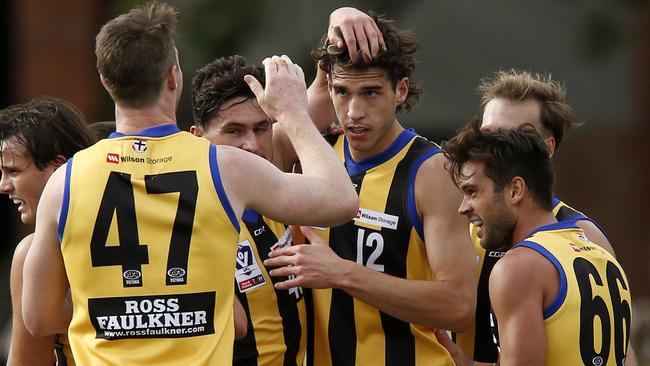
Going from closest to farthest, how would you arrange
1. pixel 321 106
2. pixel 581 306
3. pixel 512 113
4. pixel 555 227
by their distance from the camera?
pixel 581 306 < pixel 555 227 < pixel 321 106 < pixel 512 113

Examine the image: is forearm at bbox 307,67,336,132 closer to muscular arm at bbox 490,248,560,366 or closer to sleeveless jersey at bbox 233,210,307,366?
sleeveless jersey at bbox 233,210,307,366

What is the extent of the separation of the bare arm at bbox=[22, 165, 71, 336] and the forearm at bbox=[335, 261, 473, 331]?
139 cm

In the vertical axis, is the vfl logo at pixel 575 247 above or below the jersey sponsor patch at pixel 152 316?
above

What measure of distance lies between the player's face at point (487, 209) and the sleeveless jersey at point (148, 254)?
1195mm

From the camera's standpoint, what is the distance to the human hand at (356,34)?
5613 millimetres

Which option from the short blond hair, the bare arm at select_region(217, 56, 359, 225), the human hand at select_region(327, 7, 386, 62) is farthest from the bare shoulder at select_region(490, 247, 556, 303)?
the short blond hair

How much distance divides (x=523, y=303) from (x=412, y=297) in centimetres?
86

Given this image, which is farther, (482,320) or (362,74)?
(482,320)

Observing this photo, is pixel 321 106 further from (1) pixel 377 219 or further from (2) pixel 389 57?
(1) pixel 377 219

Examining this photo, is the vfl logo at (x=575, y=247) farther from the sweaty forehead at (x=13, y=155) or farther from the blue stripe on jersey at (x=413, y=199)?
the sweaty forehead at (x=13, y=155)

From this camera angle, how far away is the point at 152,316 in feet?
14.5

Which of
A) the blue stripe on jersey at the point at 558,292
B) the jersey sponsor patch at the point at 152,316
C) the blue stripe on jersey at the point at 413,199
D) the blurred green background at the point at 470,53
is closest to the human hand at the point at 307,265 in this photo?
the blue stripe on jersey at the point at 413,199

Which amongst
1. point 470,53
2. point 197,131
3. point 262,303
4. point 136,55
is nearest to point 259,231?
point 262,303

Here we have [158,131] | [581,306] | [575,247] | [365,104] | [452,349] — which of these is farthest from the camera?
[452,349]
